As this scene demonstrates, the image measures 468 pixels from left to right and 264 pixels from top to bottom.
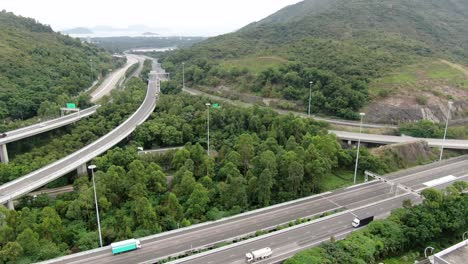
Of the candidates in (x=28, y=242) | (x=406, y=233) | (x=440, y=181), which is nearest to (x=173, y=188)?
(x=28, y=242)

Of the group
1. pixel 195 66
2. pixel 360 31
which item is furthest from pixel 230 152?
pixel 360 31

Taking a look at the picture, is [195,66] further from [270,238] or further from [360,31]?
[270,238]

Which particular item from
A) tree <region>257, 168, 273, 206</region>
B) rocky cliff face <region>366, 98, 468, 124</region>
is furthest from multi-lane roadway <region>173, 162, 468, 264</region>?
rocky cliff face <region>366, 98, 468, 124</region>

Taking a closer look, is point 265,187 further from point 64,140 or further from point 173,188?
point 64,140

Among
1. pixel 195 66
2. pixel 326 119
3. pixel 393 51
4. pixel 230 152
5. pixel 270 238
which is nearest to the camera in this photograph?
pixel 270 238

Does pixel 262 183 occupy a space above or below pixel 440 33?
below

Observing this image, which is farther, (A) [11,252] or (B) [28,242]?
(B) [28,242]
